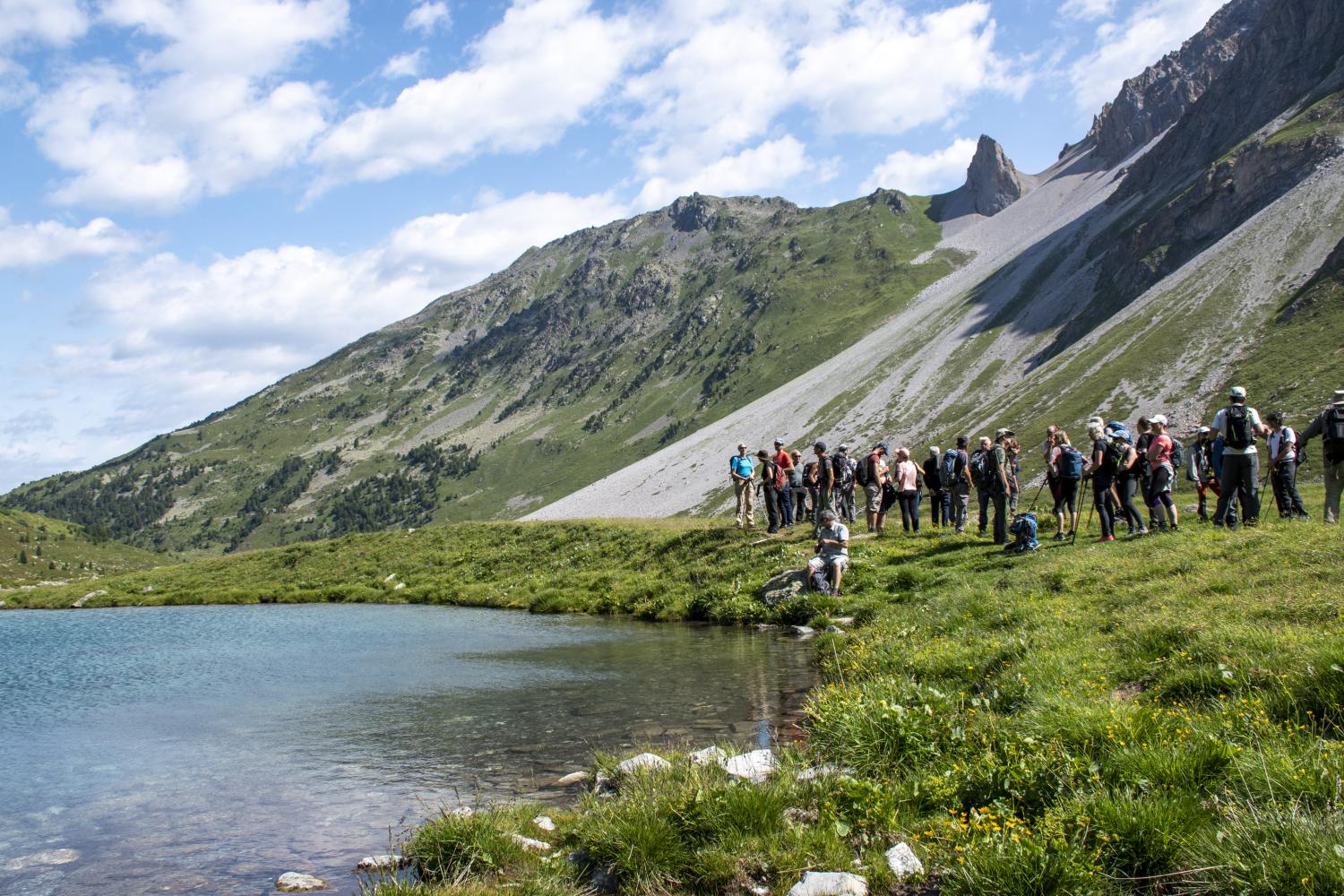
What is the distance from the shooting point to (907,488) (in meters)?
31.1

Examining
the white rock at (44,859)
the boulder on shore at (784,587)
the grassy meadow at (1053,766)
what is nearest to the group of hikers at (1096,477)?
the boulder on shore at (784,587)

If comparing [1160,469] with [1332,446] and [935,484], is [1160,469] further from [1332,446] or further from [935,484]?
[935,484]

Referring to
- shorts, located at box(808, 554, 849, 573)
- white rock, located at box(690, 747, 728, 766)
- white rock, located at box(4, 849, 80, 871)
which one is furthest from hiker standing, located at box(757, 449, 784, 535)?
white rock, located at box(4, 849, 80, 871)

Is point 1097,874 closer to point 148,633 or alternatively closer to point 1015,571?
point 1015,571

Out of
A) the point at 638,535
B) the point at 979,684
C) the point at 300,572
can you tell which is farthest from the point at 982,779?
the point at 300,572

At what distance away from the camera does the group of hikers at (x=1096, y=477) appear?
814 inches

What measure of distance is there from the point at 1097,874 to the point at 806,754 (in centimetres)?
427

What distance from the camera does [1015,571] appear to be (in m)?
19.8

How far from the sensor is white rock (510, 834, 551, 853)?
8461 mm

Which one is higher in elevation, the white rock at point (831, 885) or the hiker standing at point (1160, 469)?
the hiker standing at point (1160, 469)

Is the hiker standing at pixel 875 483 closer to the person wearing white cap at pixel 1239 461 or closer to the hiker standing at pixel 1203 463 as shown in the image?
the hiker standing at pixel 1203 463

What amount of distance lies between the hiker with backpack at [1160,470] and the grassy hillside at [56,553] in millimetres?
92117

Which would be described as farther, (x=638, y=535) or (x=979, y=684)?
(x=638, y=535)

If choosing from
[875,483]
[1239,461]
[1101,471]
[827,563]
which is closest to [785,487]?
[875,483]
